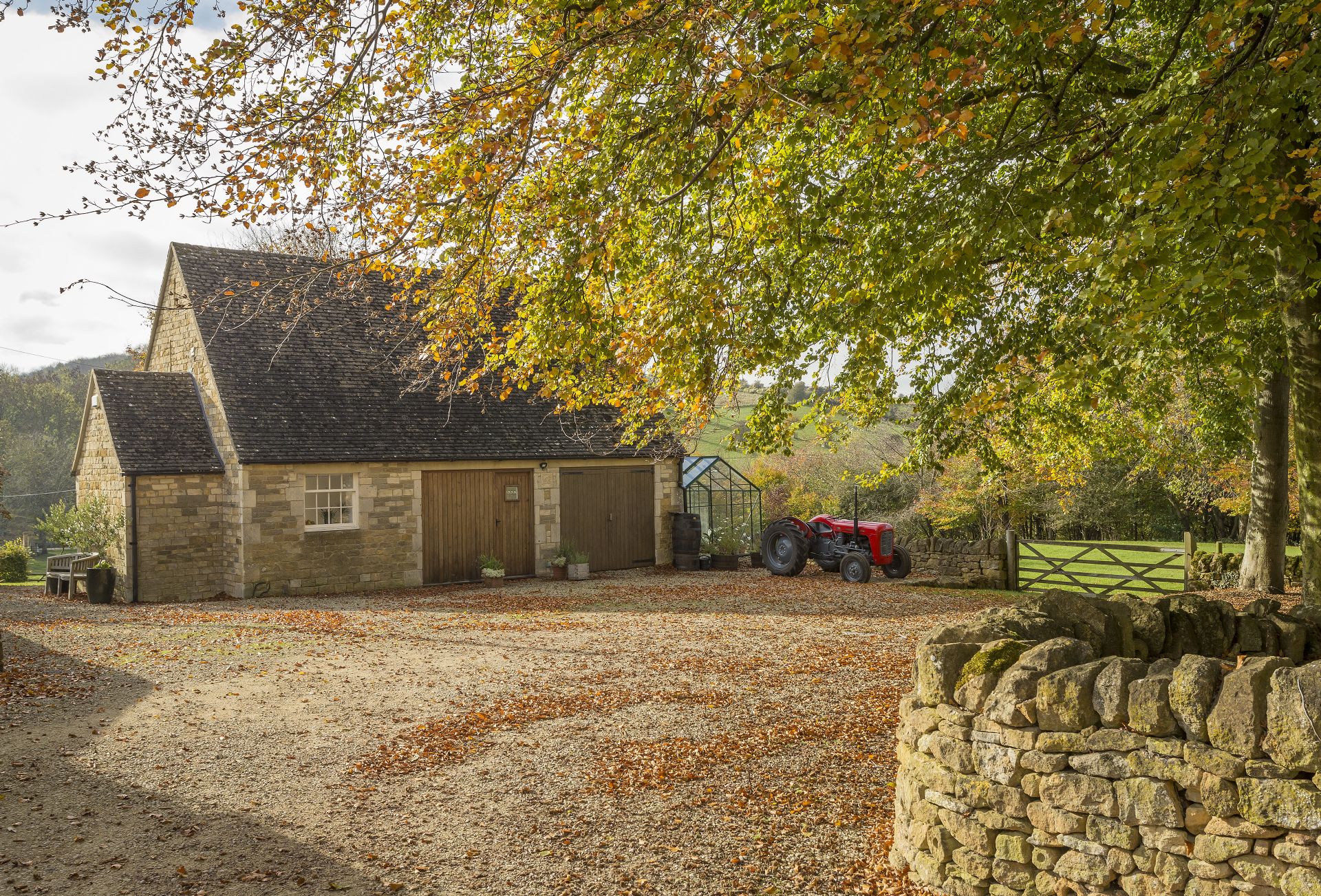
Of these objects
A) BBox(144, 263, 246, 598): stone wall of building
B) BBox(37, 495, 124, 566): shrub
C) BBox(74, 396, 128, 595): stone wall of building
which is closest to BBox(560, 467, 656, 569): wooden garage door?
BBox(144, 263, 246, 598): stone wall of building

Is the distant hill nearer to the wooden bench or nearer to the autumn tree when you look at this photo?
the wooden bench

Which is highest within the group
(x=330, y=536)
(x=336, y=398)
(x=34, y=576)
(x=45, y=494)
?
(x=336, y=398)

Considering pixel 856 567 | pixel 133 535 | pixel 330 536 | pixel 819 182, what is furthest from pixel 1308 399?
pixel 133 535

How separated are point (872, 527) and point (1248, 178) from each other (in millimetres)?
13705

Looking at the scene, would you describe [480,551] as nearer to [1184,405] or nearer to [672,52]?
[672,52]

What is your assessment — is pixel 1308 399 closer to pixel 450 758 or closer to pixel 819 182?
pixel 819 182

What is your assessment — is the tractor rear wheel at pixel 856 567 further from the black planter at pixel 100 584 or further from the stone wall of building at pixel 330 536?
the black planter at pixel 100 584

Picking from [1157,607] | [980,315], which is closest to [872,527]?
[980,315]

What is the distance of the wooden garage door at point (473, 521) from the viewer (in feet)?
63.3

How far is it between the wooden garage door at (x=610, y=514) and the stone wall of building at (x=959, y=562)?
594 cm

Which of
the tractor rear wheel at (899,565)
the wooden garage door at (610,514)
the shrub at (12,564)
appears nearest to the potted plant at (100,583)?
the wooden garage door at (610,514)

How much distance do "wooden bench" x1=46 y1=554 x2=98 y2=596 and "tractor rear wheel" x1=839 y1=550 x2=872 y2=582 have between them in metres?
14.7

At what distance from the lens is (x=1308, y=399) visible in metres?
9.44

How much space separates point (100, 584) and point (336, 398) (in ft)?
17.9
